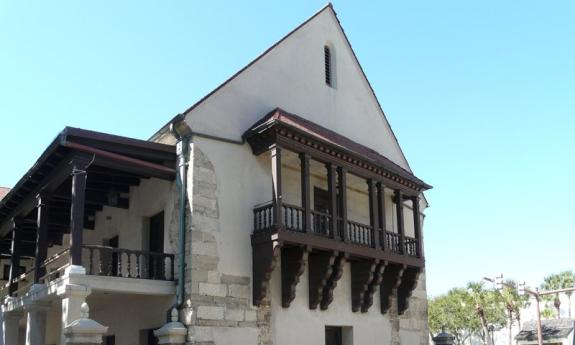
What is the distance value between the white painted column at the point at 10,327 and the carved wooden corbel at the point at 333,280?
812cm

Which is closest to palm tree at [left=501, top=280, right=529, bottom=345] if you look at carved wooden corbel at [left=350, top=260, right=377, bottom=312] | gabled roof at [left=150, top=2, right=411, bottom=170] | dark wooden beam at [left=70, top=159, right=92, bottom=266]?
gabled roof at [left=150, top=2, right=411, bottom=170]

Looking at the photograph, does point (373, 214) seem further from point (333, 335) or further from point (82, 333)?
point (82, 333)

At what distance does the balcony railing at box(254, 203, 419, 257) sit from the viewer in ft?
44.8

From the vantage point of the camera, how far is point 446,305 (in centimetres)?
5450

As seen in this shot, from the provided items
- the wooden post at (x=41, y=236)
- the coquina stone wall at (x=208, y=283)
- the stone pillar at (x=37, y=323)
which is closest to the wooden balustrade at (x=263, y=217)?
the coquina stone wall at (x=208, y=283)

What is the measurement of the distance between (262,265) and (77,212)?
4046mm

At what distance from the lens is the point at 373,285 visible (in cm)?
1636

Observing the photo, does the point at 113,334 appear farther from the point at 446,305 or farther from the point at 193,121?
the point at 446,305

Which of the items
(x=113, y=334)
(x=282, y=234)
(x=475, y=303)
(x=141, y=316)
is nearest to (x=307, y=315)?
(x=282, y=234)

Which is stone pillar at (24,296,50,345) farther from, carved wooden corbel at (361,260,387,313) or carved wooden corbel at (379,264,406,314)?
carved wooden corbel at (379,264,406,314)

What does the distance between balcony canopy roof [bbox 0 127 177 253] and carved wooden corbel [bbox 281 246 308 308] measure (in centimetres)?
322

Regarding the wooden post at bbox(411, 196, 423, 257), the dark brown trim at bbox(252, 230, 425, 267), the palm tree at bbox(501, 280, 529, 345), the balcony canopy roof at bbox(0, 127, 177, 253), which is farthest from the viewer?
the palm tree at bbox(501, 280, 529, 345)

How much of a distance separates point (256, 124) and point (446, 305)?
146ft

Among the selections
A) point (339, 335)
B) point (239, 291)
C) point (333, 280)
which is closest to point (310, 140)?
point (333, 280)
